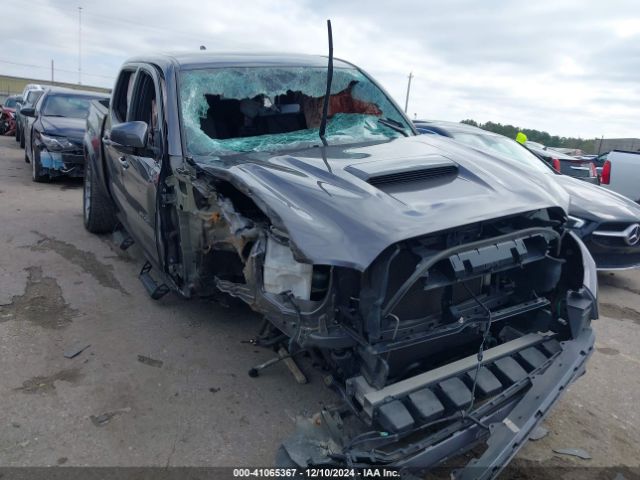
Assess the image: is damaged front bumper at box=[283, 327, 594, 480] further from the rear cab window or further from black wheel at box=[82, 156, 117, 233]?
black wheel at box=[82, 156, 117, 233]

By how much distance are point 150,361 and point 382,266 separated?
6.72 feet

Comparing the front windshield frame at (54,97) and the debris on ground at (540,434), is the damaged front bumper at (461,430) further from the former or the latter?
the front windshield frame at (54,97)

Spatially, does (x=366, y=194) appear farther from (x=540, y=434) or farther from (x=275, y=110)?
(x=275, y=110)

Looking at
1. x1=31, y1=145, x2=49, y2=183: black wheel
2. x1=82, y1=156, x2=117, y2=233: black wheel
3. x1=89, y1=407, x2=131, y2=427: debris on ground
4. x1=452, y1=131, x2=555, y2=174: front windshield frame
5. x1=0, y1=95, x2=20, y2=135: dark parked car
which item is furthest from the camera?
x1=0, y1=95, x2=20, y2=135: dark parked car

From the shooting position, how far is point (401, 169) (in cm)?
269

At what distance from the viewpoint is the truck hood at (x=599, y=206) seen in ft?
16.5

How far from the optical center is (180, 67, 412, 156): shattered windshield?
3.42 meters

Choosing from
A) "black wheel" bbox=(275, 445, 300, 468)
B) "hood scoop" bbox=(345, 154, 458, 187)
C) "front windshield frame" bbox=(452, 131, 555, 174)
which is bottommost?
"black wheel" bbox=(275, 445, 300, 468)

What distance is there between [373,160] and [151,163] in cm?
159

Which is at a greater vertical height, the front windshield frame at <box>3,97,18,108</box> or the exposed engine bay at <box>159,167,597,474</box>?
the front windshield frame at <box>3,97,18,108</box>

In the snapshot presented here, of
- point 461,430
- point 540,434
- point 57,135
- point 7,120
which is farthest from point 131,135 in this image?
point 7,120

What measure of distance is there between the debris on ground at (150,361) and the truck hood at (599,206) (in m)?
4.07

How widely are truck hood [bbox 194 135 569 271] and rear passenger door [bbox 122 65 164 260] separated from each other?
1.86 feet

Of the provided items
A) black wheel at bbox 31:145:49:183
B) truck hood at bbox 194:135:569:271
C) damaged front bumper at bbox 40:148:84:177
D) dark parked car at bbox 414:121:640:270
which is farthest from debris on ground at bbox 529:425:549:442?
black wheel at bbox 31:145:49:183
